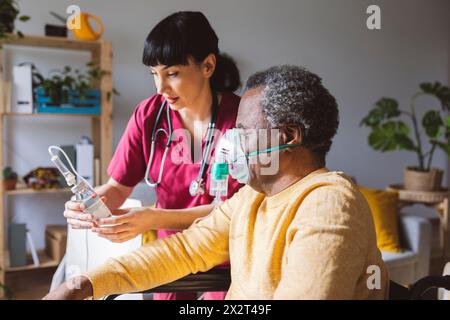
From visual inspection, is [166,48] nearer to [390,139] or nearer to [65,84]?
[65,84]

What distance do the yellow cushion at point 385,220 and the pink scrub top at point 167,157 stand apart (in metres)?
1.74

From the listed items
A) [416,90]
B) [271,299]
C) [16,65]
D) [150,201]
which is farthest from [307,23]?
[416,90]

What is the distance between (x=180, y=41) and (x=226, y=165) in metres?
0.30

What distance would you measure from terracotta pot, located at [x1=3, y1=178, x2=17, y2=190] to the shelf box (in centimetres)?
43

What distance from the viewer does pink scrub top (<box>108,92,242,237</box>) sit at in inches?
46.6

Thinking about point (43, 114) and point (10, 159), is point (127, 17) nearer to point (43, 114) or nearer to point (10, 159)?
point (43, 114)

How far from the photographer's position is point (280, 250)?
2.89 ft

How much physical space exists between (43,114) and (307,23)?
1.85 m

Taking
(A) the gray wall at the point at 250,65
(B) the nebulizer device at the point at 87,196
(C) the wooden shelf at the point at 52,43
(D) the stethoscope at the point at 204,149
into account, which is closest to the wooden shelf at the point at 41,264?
(A) the gray wall at the point at 250,65

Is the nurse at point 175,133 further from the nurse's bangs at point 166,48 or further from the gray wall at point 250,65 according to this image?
the gray wall at point 250,65

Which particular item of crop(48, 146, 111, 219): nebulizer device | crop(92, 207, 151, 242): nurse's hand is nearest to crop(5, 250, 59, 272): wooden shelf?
→ crop(92, 207, 151, 242): nurse's hand

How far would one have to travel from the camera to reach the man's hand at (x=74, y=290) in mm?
886

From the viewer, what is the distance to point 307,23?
1316mm

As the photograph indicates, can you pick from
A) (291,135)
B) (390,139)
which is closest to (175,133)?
(291,135)
